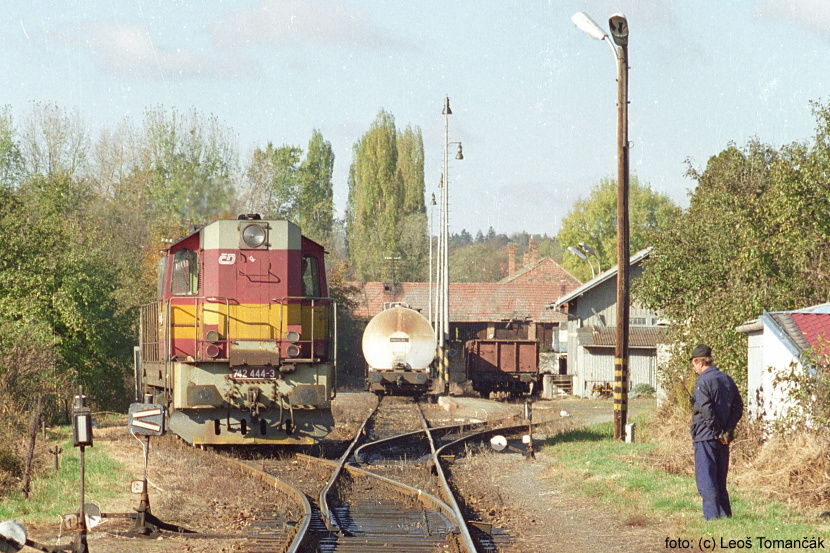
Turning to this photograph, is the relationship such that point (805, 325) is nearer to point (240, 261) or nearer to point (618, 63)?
point (618, 63)

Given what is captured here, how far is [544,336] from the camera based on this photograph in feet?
200

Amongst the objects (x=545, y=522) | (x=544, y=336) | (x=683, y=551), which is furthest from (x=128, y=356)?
(x=544, y=336)

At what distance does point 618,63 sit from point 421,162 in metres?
66.4

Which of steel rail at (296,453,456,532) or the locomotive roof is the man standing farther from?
the locomotive roof

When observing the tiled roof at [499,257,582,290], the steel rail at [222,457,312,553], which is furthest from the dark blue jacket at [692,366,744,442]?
the tiled roof at [499,257,582,290]

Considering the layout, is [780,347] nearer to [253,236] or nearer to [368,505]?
[368,505]

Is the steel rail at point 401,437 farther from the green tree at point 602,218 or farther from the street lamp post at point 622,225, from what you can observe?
the green tree at point 602,218

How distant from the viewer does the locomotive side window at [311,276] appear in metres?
16.6

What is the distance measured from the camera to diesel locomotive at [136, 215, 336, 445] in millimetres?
15570

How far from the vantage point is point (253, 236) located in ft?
53.2

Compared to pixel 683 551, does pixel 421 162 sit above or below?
above

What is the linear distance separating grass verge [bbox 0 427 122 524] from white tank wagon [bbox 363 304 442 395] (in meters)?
17.1

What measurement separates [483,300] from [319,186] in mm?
28296

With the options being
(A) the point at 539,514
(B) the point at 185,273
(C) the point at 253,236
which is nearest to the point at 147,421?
(A) the point at 539,514
